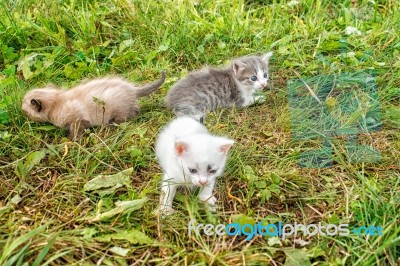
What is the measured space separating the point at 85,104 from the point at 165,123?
0.65m

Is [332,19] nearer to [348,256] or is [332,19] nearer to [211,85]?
[211,85]

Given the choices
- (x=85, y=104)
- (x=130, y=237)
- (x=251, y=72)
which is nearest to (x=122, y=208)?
(x=130, y=237)

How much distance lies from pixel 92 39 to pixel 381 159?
293 cm

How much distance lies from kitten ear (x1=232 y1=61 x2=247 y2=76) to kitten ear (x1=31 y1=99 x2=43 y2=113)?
1691 millimetres

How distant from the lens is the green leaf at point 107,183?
3027 mm

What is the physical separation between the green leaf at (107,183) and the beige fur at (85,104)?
60cm

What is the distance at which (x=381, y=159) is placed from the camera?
3322mm

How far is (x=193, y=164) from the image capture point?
286 centimetres

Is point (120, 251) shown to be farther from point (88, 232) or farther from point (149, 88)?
point (149, 88)

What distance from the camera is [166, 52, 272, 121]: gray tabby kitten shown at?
155 inches

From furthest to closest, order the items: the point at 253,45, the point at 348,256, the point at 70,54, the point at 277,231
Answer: the point at 253,45 → the point at 70,54 → the point at 277,231 → the point at 348,256

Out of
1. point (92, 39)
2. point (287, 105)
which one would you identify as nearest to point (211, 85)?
point (287, 105)

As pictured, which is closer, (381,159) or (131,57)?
(381,159)

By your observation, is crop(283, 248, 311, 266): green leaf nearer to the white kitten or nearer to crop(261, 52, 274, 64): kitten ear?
the white kitten
